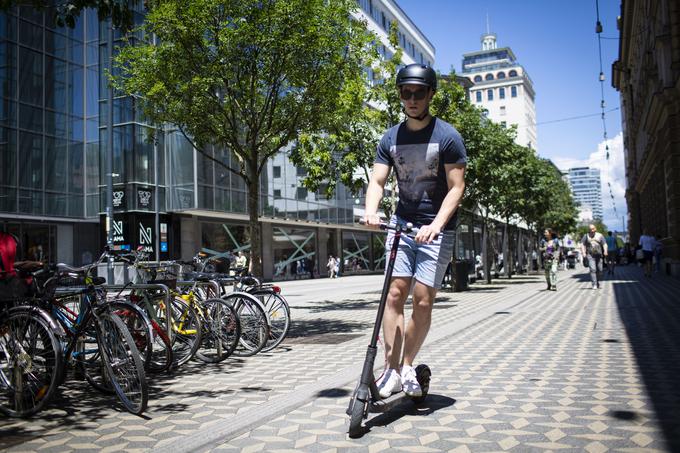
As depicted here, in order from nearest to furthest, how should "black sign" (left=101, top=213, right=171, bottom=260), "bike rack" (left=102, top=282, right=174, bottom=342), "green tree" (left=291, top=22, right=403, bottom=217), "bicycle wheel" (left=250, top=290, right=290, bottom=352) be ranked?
1. "bike rack" (left=102, top=282, right=174, bottom=342)
2. "bicycle wheel" (left=250, top=290, right=290, bottom=352)
3. "green tree" (left=291, top=22, right=403, bottom=217)
4. "black sign" (left=101, top=213, right=171, bottom=260)

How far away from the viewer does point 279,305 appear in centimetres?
782

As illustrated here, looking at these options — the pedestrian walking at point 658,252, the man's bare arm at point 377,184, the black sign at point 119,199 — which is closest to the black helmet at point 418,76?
the man's bare arm at point 377,184

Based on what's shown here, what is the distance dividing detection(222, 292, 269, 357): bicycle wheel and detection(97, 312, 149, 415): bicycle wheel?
263 centimetres

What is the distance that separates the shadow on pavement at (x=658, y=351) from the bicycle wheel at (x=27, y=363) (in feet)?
12.5

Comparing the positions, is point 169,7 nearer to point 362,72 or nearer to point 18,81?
point 362,72

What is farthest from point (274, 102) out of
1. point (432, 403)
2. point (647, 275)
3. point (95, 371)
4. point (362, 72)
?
point (647, 275)

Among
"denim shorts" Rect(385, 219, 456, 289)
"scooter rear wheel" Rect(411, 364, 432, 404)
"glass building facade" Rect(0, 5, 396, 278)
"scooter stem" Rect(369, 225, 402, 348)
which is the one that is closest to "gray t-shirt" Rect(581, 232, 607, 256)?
"scooter rear wheel" Rect(411, 364, 432, 404)

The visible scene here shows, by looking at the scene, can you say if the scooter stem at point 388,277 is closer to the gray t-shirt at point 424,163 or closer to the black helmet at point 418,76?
the gray t-shirt at point 424,163

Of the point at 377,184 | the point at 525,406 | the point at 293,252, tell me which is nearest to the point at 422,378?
the point at 525,406

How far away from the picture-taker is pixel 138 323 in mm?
5379

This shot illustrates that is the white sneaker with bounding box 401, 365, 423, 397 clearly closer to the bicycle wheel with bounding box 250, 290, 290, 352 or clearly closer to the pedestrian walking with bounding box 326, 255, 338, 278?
the bicycle wheel with bounding box 250, 290, 290, 352

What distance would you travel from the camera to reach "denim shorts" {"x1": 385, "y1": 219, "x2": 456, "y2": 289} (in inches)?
160

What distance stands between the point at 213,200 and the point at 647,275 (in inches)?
781

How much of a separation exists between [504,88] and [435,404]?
129 meters
